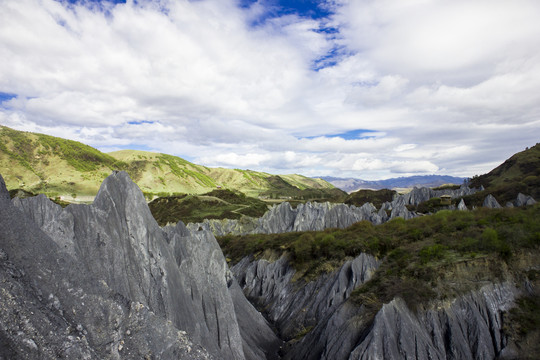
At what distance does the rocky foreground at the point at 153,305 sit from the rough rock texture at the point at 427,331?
0.05 meters

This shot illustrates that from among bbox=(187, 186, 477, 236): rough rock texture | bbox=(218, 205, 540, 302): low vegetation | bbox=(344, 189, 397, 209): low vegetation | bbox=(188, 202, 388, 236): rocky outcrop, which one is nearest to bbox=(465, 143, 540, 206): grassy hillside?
bbox=(187, 186, 477, 236): rough rock texture

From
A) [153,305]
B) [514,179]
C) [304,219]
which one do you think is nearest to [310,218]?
[304,219]

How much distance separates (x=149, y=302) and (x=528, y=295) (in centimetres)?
2040

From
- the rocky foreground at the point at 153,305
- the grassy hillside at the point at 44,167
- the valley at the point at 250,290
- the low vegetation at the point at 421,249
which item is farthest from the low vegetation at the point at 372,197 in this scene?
the grassy hillside at the point at 44,167

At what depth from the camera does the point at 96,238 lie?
12000 millimetres

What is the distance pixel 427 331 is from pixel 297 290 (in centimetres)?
1473

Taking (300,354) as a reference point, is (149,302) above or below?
above

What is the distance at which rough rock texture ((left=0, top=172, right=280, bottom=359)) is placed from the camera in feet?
15.9

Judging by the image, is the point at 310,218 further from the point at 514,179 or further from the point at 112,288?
the point at 514,179

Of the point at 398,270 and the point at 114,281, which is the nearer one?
the point at 114,281

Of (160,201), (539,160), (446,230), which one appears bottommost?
(160,201)

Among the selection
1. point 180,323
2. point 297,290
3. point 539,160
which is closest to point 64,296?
point 180,323

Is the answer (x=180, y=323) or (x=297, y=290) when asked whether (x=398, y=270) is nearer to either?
(x=297, y=290)

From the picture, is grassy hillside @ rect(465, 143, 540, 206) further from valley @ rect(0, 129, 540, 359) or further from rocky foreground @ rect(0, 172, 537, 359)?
rocky foreground @ rect(0, 172, 537, 359)
